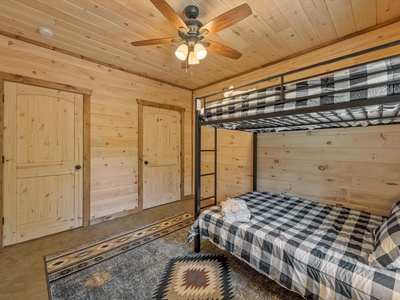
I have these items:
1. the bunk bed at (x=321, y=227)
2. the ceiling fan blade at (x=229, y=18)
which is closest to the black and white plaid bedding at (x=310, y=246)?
the bunk bed at (x=321, y=227)

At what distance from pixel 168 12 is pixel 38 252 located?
2.86 m

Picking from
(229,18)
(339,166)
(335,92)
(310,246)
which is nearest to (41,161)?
(229,18)

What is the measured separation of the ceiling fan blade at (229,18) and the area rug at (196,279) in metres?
2.22

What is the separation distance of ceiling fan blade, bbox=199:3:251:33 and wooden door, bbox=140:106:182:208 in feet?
7.41

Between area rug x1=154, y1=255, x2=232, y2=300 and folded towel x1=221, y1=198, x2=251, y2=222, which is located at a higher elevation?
folded towel x1=221, y1=198, x2=251, y2=222

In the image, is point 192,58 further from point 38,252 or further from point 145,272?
point 38,252

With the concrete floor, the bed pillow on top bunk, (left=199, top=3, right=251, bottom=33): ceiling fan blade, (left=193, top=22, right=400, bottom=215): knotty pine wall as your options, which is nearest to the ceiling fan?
(left=199, top=3, right=251, bottom=33): ceiling fan blade

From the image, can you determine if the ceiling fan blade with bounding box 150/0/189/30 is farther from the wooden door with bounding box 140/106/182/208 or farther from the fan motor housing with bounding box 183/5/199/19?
the wooden door with bounding box 140/106/182/208

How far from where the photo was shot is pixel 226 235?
181 cm

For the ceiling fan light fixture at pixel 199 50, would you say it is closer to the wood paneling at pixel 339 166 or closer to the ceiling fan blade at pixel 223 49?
the ceiling fan blade at pixel 223 49

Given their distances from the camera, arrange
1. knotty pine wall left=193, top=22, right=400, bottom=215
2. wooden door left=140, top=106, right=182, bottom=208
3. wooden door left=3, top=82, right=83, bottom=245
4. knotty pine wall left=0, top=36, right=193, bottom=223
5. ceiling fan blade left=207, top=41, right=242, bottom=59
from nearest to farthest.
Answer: ceiling fan blade left=207, top=41, right=242, bottom=59 < knotty pine wall left=193, top=22, right=400, bottom=215 < wooden door left=3, top=82, right=83, bottom=245 < knotty pine wall left=0, top=36, right=193, bottom=223 < wooden door left=140, top=106, right=182, bottom=208

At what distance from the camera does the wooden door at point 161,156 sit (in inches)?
143

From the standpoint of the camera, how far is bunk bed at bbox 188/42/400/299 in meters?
1.12

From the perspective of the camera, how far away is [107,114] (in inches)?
122
